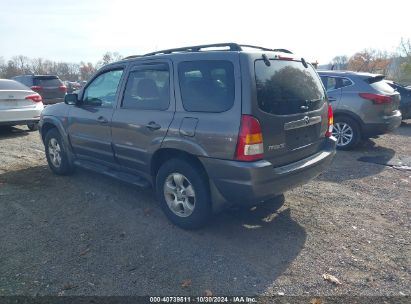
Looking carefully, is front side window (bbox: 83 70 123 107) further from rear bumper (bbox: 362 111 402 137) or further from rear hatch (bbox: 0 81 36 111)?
rear bumper (bbox: 362 111 402 137)

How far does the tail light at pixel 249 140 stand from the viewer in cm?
301

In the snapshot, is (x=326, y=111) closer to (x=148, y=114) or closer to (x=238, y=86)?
(x=238, y=86)

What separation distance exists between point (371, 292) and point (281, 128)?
165cm

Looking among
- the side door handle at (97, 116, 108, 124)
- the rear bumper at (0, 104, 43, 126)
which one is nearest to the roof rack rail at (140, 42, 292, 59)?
the side door handle at (97, 116, 108, 124)

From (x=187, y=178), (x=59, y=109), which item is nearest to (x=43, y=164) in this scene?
(x=59, y=109)

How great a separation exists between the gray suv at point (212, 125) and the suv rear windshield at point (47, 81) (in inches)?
448

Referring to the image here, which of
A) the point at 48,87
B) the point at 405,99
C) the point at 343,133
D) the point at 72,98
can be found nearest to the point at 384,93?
the point at 343,133

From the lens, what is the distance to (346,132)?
24.4 ft

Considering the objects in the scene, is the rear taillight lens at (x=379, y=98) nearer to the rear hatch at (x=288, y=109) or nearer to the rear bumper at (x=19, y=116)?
the rear hatch at (x=288, y=109)

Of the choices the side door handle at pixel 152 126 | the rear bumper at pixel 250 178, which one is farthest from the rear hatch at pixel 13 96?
the rear bumper at pixel 250 178

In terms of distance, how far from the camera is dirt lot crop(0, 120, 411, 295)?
2787 millimetres

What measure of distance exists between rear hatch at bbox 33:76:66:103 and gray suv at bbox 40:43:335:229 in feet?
36.7

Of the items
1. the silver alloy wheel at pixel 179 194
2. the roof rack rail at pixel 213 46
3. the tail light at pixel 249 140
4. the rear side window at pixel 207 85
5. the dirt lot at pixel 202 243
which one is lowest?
the dirt lot at pixel 202 243

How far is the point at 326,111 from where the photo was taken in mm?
4070
